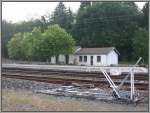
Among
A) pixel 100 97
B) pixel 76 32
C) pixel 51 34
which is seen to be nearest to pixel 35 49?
pixel 51 34

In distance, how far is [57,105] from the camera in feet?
32.3

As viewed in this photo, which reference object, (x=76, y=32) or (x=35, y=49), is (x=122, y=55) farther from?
(x=35, y=49)

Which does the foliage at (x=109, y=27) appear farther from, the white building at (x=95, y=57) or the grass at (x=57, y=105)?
the grass at (x=57, y=105)

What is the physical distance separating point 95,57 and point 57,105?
114ft

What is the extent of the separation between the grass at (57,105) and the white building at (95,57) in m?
31.1

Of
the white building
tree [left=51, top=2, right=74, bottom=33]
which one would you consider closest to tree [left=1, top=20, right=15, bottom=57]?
tree [left=51, top=2, right=74, bottom=33]

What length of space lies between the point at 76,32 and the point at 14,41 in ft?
34.6

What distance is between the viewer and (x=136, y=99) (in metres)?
10.3

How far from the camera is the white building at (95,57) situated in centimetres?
4344

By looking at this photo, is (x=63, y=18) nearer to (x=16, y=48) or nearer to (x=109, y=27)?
(x=109, y=27)

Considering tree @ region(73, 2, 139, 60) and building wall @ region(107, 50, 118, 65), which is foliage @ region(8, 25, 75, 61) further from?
tree @ region(73, 2, 139, 60)

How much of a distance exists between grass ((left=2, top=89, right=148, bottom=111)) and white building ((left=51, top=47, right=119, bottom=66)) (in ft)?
102

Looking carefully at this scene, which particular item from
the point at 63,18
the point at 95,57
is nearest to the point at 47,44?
the point at 95,57

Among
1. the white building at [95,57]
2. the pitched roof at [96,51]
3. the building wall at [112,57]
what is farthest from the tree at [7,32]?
the building wall at [112,57]
